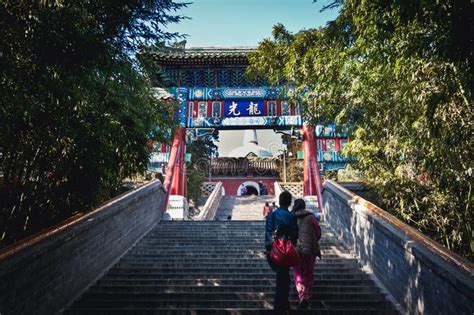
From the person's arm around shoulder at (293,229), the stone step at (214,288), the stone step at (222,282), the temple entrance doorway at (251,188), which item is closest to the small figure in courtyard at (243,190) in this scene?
the temple entrance doorway at (251,188)

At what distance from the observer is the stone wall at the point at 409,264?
2.81 m

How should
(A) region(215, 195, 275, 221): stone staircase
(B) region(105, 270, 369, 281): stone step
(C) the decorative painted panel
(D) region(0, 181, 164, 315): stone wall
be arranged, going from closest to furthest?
1. (D) region(0, 181, 164, 315): stone wall
2. (B) region(105, 270, 369, 281): stone step
3. (C) the decorative painted panel
4. (A) region(215, 195, 275, 221): stone staircase

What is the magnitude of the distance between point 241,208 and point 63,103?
12.3m

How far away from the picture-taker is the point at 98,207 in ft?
16.8

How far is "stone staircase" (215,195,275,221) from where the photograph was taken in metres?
13.6

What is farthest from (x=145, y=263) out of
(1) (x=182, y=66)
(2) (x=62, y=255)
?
(1) (x=182, y=66)

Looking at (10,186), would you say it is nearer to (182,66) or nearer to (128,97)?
(128,97)

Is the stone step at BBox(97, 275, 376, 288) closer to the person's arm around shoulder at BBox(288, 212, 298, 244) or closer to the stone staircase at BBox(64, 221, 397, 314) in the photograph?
the stone staircase at BBox(64, 221, 397, 314)

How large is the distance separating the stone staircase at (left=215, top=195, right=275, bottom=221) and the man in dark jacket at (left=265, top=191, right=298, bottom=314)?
9.74m

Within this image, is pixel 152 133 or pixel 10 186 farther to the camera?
pixel 152 133

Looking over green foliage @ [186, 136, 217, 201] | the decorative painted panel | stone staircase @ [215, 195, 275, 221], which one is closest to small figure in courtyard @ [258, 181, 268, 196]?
green foliage @ [186, 136, 217, 201]

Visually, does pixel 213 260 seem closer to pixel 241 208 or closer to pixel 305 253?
pixel 305 253

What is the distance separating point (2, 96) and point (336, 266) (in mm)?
4704

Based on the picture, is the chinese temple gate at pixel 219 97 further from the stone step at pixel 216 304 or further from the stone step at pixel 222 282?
the stone step at pixel 216 304
